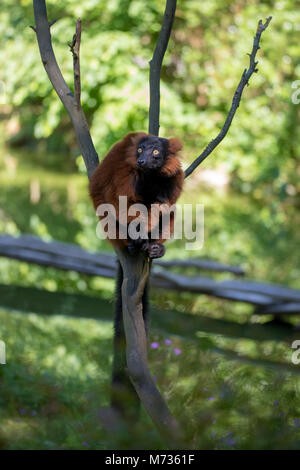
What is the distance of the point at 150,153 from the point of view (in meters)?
2.90

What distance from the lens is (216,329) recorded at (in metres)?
6.12

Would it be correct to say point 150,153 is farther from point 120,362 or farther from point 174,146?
point 120,362

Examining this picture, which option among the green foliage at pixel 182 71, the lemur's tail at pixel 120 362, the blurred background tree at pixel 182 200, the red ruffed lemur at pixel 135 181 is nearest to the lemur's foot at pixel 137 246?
the red ruffed lemur at pixel 135 181

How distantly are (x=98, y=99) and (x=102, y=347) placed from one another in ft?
19.3

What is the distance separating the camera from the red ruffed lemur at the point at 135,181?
295 cm

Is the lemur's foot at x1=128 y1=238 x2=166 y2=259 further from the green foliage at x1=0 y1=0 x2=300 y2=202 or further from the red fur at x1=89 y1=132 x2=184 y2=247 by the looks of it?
the green foliage at x1=0 y1=0 x2=300 y2=202

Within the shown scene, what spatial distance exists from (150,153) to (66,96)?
23.0 inches

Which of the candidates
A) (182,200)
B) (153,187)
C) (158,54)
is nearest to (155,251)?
(153,187)

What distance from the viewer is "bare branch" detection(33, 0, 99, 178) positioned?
3.02 meters

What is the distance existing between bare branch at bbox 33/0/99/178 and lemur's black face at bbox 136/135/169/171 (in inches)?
11.1

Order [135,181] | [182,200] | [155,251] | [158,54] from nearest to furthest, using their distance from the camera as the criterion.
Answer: [155,251] → [135,181] → [158,54] → [182,200]

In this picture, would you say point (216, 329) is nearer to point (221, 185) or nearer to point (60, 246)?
point (60, 246)

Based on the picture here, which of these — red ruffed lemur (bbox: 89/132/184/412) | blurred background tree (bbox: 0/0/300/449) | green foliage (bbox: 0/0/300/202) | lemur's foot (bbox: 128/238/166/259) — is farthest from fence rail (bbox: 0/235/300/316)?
lemur's foot (bbox: 128/238/166/259)
